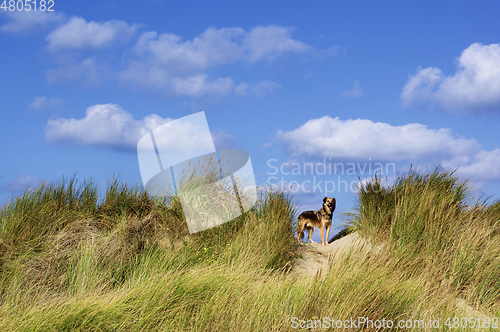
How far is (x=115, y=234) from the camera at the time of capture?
25.0 feet

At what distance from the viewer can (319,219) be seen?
893 centimetres

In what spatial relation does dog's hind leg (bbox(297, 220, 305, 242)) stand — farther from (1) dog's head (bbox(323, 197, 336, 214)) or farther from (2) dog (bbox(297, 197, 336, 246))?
(1) dog's head (bbox(323, 197, 336, 214))

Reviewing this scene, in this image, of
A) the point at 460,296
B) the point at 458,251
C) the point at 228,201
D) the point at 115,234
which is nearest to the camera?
the point at 460,296

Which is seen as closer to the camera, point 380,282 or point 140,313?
point 140,313

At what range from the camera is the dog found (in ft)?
28.8

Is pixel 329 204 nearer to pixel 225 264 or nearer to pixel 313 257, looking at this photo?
pixel 313 257

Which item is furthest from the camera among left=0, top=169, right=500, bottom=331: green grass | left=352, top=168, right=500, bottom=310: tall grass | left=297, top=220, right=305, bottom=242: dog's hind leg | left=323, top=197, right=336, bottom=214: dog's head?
left=297, top=220, right=305, bottom=242: dog's hind leg

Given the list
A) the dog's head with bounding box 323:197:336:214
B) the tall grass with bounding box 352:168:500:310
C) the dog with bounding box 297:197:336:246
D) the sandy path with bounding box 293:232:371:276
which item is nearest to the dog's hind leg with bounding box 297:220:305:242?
the dog with bounding box 297:197:336:246

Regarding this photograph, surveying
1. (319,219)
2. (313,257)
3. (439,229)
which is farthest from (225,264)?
(439,229)

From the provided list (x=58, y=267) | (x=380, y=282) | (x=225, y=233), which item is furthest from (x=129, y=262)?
(x=380, y=282)

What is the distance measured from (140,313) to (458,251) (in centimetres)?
595

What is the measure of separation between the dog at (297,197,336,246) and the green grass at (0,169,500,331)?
392 mm

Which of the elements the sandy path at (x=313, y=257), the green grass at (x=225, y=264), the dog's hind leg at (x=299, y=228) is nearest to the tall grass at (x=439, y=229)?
the green grass at (x=225, y=264)

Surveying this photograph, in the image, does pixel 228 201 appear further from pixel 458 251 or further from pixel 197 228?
pixel 458 251
